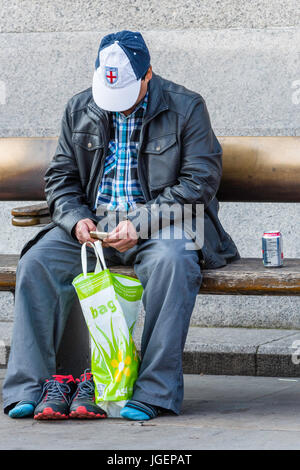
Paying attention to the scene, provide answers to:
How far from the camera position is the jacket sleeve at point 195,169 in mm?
3607

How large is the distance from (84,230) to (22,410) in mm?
736

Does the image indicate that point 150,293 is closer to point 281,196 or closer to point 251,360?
point 281,196

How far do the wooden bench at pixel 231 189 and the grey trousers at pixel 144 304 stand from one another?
0.40ft

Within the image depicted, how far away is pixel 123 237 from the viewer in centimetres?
355

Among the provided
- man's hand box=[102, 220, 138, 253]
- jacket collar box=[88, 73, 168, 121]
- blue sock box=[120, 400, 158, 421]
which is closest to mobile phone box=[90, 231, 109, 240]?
man's hand box=[102, 220, 138, 253]

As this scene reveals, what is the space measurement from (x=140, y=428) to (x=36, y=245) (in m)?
0.89

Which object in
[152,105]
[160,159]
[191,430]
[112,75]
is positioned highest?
[112,75]

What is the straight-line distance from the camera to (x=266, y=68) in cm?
505

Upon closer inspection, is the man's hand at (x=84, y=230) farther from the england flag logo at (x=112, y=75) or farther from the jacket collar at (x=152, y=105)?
the england flag logo at (x=112, y=75)

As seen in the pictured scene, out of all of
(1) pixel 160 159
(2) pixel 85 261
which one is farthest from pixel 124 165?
(2) pixel 85 261

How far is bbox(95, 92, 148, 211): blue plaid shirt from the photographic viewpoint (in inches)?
148

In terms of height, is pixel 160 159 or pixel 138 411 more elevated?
pixel 160 159

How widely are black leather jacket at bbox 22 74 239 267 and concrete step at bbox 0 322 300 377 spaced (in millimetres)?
873

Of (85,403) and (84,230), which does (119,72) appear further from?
(85,403)
